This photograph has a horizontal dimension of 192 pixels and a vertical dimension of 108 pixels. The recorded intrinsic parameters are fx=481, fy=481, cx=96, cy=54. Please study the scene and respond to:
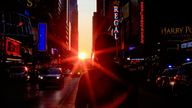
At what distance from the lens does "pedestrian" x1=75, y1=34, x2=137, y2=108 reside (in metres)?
4.41

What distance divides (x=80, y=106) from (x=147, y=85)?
3013 cm

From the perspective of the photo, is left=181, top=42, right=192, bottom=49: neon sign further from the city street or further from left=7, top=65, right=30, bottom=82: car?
the city street

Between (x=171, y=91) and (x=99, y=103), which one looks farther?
(x=171, y=91)

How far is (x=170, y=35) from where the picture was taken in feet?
293

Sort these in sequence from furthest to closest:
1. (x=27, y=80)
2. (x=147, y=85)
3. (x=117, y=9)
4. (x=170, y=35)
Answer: (x=117, y=9) < (x=170, y=35) < (x=27, y=80) < (x=147, y=85)

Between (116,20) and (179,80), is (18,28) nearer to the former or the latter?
(116,20)

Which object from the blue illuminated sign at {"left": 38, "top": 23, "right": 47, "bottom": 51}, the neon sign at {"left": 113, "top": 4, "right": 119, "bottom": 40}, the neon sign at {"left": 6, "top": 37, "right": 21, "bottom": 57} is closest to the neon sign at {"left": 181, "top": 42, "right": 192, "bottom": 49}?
the neon sign at {"left": 6, "top": 37, "right": 21, "bottom": 57}

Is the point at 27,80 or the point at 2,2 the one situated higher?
the point at 2,2

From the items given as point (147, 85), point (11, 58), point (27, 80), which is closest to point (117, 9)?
point (11, 58)

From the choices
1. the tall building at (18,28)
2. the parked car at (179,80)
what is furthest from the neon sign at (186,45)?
the parked car at (179,80)

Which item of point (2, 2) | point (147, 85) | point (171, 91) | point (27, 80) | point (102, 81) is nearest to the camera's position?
point (102, 81)

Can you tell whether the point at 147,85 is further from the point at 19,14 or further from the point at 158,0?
the point at 158,0

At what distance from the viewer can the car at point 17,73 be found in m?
47.2

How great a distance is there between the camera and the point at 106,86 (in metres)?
4.41
